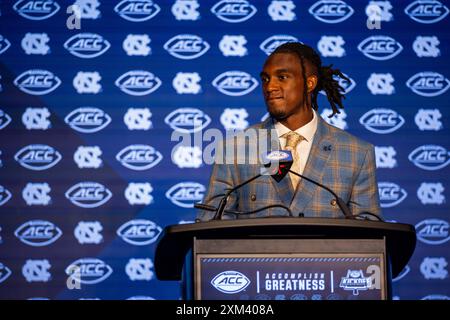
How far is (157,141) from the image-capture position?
17.8ft

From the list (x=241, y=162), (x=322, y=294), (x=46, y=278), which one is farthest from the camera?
(x=46, y=278)

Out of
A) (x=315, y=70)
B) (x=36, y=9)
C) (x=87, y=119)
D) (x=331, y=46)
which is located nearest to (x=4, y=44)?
(x=36, y=9)

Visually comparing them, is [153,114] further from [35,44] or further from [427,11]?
[427,11]

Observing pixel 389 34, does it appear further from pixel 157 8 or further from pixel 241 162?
pixel 241 162

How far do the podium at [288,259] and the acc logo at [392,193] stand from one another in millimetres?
2849

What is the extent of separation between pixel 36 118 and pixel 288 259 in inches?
128

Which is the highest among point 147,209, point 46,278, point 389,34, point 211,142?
point 389,34

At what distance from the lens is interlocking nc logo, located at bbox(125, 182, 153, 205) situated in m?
5.39

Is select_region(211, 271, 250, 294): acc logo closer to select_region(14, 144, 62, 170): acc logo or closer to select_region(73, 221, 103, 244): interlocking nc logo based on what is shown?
select_region(73, 221, 103, 244): interlocking nc logo

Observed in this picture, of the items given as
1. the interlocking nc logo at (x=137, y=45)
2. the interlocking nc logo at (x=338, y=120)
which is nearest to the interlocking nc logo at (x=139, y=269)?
the interlocking nc logo at (x=137, y=45)

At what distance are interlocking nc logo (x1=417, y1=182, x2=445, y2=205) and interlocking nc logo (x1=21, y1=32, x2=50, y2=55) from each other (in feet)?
8.73
